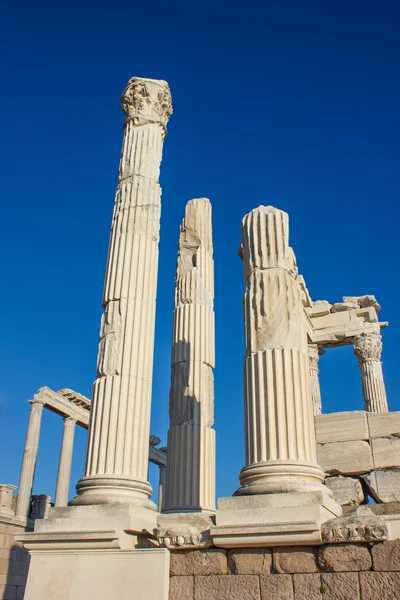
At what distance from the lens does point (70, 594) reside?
30.5ft

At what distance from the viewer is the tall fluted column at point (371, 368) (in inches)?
997

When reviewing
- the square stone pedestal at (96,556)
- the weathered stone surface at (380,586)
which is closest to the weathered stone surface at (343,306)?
the square stone pedestal at (96,556)

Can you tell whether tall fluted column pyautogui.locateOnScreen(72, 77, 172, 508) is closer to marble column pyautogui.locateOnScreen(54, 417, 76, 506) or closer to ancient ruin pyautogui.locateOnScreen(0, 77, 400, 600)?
ancient ruin pyautogui.locateOnScreen(0, 77, 400, 600)

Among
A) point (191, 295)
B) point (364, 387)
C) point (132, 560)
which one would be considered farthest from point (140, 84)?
point (364, 387)

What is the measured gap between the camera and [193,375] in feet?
54.6

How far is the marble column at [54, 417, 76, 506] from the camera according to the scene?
36.6 metres

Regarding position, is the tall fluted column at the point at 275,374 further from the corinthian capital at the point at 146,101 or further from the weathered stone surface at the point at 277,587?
the corinthian capital at the point at 146,101

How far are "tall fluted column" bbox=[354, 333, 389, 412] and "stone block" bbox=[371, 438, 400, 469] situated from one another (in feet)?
41.8

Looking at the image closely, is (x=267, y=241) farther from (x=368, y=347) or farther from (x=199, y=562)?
(x=368, y=347)

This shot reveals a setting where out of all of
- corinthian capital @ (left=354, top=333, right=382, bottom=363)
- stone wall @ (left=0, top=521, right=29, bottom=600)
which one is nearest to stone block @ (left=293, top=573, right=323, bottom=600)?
corinthian capital @ (left=354, top=333, right=382, bottom=363)

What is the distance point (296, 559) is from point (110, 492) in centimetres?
425

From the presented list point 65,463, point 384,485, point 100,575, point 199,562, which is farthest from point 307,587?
point 65,463

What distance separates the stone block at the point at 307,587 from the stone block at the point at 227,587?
1.81 feet

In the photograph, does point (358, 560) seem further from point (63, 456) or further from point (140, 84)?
point (63, 456)
